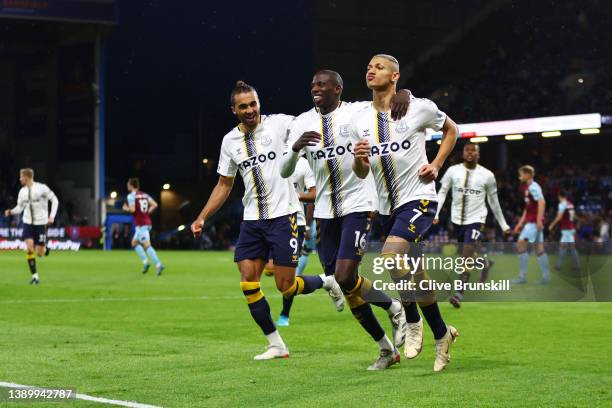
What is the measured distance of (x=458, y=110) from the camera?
160ft

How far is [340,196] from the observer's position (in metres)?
8.36

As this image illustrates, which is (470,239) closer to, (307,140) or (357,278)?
(357,278)

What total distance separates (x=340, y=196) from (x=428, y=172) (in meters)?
0.97

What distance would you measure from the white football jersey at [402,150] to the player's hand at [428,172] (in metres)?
0.30

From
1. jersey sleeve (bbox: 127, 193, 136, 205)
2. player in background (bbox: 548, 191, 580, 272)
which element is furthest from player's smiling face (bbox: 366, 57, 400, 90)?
player in background (bbox: 548, 191, 580, 272)

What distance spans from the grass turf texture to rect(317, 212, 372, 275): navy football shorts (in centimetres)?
85

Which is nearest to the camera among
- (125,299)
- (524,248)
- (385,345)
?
(385,345)

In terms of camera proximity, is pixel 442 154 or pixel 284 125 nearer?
pixel 442 154

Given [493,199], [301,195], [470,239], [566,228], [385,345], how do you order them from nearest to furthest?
[385,345], [301,195], [470,239], [493,199], [566,228]

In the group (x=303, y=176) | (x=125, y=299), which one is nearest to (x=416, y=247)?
(x=303, y=176)

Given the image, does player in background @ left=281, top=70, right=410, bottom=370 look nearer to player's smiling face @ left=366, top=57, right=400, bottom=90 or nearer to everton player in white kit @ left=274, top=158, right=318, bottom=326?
player's smiling face @ left=366, top=57, right=400, bottom=90

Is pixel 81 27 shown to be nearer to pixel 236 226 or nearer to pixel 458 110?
pixel 236 226

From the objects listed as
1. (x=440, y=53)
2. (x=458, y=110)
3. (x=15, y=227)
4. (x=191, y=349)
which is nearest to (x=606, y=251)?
(x=458, y=110)

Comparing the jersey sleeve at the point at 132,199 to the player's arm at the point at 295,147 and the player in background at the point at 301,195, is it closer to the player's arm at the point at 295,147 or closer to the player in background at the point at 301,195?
the player in background at the point at 301,195
